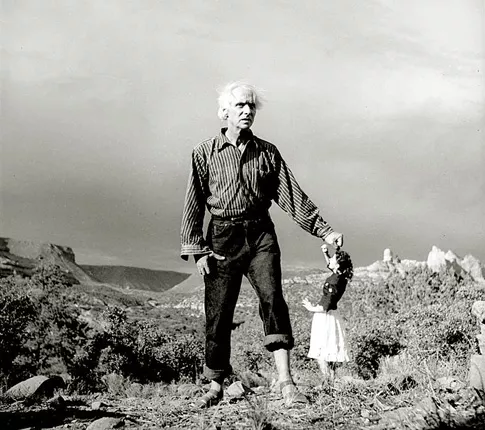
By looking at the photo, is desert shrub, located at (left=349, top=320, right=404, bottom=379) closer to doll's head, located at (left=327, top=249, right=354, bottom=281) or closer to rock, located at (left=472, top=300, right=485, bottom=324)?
doll's head, located at (left=327, top=249, right=354, bottom=281)

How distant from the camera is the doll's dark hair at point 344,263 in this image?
18.7 ft

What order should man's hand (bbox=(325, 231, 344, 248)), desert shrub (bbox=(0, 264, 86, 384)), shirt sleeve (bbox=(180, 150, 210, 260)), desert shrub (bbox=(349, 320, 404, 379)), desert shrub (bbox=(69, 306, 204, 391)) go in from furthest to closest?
desert shrub (bbox=(69, 306, 204, 391))
desert shrub (bbox=(349, 320, 404, 379))
desert shrub (bbox=(0, 264, 86, 384))
shirt sleeve (bbox=(180, 150, 210, 260))
man's hand (bbox=(325, 231, 344, 248))

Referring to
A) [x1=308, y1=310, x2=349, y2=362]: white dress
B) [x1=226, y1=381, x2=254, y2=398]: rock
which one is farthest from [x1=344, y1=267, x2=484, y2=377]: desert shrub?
[x1=226, y1=381, x2=254, y2=398]: rock

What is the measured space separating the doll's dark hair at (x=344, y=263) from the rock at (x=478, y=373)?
1693 mm

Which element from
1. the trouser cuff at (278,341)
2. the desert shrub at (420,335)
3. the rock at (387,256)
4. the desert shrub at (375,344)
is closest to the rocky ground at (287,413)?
the trouser cuff at (278,341)

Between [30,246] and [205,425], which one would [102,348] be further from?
[30,246]

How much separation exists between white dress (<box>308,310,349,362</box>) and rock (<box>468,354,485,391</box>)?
9.32 ft

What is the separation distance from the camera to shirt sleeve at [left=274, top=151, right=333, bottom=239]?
423 cm

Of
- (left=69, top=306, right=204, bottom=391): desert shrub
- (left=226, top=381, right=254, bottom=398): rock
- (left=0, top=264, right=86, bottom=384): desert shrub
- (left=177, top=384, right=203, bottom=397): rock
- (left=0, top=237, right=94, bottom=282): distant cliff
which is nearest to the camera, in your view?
(left=226, top=381, right=254, bottom=398): rock

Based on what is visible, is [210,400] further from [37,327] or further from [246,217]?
[37,327]

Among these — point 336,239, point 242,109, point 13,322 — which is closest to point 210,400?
point 336,239

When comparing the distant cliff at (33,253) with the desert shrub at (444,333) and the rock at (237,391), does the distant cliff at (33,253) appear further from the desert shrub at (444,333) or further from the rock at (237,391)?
the rock at (237,391)

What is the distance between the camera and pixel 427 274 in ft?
75.3

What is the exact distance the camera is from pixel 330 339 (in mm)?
7008
